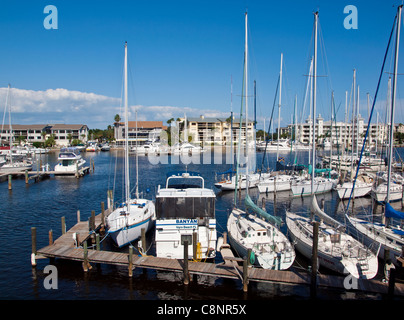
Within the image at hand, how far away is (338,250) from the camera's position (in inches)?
804

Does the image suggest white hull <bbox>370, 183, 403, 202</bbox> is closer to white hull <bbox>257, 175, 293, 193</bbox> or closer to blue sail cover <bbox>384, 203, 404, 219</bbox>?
white hull <bbox>257, 175, 293, 193</bbox>

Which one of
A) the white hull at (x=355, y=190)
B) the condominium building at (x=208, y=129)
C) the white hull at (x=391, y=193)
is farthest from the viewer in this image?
the condominium building at (x=208, y=129)

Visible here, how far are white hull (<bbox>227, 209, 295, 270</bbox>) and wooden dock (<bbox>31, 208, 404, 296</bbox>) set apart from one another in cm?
99

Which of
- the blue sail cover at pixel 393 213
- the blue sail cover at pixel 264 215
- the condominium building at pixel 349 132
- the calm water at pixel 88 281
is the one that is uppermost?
the condominium building at pixel 349 132

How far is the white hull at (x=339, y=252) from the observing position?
18.7 m

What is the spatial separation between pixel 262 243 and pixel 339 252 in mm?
4726

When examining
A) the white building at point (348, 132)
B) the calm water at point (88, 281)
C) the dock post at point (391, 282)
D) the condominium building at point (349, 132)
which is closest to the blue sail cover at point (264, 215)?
the calm water at point (88, 281)

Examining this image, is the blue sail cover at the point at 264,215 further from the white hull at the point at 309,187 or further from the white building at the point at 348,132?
the white building at the point at 348,132

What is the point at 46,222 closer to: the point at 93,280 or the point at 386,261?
the point at 93,280

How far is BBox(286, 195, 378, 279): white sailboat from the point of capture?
61.5 ft

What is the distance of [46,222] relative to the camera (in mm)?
31891

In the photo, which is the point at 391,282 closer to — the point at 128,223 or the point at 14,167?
the point at 128,223

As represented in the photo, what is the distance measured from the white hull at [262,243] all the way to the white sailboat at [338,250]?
2205 millimetres
